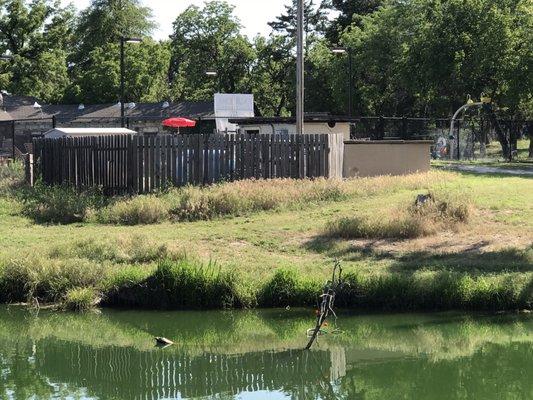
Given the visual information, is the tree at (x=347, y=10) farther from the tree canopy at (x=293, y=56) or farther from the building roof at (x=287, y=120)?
the building roof at (x=287, y=120)

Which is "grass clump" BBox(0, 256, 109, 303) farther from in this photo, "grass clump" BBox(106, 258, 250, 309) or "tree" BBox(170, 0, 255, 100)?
"tree" BBox(170, 0, 255, 100)

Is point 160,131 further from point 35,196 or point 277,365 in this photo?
point 277,365

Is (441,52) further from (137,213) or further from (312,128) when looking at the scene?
(137,213)

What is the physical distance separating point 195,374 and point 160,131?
145ft

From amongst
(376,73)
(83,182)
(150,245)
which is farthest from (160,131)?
(150,245)

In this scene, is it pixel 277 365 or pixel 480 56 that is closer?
pixel 277 365

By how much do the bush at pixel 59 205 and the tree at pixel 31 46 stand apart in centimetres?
3890

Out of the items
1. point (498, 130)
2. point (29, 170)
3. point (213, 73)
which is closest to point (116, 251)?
point (29, 170)

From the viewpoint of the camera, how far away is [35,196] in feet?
73.9

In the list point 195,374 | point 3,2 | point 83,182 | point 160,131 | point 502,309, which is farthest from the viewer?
point 3,2

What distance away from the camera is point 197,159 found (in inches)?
924

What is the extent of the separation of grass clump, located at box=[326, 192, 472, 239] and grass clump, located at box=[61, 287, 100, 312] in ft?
18.7

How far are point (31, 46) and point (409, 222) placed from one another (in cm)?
4807

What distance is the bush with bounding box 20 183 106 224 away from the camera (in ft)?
68.6
